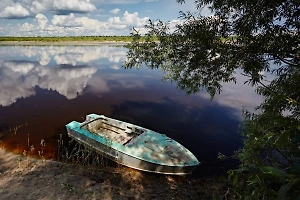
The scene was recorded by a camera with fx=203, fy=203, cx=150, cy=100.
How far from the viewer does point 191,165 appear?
9719 millimetres

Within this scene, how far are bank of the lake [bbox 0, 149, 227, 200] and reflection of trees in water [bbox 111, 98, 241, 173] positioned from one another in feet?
6.58

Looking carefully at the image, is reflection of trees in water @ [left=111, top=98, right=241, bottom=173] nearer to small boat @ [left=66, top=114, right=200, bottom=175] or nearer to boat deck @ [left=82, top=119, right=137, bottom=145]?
small boat @ [left=66, top=114, right=200, bottom=175]

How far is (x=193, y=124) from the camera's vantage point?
16.4m

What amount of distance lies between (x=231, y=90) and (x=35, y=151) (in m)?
22.5

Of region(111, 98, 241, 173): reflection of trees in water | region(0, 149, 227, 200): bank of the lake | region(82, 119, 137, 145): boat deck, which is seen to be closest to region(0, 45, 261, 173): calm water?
region(111, 98, 241, 173): reflection of trees in water

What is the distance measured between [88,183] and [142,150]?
302 cm

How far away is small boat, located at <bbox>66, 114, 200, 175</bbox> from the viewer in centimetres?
973

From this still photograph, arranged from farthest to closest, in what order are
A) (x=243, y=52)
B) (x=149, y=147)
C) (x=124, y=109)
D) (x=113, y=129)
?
1. (x=124, y=109)
2. (x=113, y=129)
3. (x=149, y=147)
4. (x=243, y=52)

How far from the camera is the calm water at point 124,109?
13.5 meters

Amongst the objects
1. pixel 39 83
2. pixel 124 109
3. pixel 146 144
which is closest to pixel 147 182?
pixel 146 144

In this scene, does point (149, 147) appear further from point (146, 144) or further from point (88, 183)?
point (88, 183)

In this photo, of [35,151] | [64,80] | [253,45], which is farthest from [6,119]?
[253,45]

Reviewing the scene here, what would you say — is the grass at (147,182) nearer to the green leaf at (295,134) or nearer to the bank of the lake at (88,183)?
the bank of the lake at (88,183)

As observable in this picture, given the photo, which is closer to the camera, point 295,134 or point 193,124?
point 295,134
